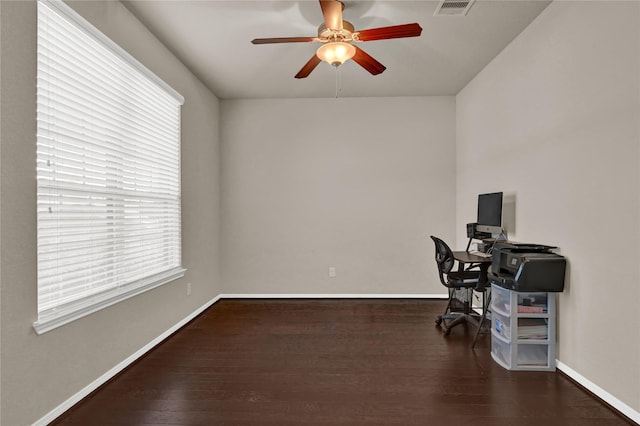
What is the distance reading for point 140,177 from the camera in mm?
2773

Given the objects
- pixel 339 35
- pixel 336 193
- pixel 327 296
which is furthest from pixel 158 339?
pixel 339 35

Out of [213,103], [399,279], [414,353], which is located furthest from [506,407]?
[213,103]

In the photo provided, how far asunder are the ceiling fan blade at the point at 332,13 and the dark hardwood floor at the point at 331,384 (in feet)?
8.27

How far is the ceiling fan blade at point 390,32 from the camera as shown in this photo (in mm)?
2143

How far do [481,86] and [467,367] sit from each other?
119 inches

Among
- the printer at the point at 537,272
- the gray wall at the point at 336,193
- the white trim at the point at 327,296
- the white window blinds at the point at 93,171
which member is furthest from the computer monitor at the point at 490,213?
the white window blinds at the point at 93,171

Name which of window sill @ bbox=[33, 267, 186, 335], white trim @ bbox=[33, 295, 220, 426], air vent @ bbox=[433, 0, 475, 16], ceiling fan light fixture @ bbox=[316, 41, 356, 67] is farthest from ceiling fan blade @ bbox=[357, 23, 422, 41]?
white trim @ bbox=[33, 295, 220, 426]

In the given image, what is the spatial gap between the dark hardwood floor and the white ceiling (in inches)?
112

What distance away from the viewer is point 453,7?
2527 mm

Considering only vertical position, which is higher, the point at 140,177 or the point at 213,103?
the point at 213,103

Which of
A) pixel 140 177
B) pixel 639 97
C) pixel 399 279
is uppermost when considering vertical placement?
pixel 639 97

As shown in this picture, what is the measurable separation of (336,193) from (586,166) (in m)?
2.84

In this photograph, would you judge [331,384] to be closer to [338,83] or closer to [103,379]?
[103,379]

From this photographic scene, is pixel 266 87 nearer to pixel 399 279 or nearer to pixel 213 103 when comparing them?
pixel 213 103
